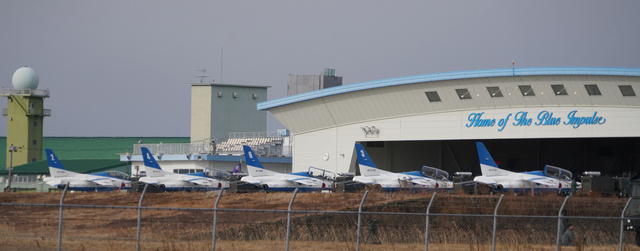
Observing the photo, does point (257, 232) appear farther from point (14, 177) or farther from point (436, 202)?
point (14, 177)

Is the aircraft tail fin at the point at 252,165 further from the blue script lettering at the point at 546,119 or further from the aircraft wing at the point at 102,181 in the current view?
the blue script lettering at the point at 546,119

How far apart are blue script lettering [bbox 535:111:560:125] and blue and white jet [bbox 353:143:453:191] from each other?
6.72m

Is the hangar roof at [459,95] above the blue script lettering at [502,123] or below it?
above

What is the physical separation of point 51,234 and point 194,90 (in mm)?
60612

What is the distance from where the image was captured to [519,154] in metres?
66.9

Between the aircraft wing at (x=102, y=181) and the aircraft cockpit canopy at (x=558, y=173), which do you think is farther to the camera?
the aircraft wing at (x=102, y=181)

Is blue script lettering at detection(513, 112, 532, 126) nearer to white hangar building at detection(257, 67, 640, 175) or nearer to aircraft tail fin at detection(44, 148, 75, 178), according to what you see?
white hangar building at detection(257, 67, 640, 175)

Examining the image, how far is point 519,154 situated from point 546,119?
54.7 ft

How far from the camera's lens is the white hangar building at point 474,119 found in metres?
49.2

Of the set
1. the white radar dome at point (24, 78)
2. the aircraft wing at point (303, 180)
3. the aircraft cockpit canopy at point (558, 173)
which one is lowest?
the aircraft wing at point (303, 180)

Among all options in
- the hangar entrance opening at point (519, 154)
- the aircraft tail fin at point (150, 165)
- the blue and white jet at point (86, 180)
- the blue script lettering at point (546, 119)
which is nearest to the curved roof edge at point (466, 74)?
the blue script lettering at point (546, 119)

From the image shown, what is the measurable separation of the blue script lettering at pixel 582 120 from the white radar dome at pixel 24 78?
226 feet

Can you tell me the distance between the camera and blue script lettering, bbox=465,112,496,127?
52.4m

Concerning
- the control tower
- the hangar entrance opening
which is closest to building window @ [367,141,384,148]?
the hangar entrance opening
